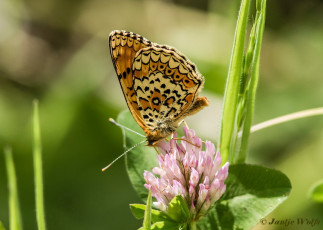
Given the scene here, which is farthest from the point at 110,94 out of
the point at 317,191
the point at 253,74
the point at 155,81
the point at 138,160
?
the point at 253,74

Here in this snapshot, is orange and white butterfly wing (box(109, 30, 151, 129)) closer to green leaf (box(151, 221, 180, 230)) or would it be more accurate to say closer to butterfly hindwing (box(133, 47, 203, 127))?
butterfly hindwing (box(133, 47, 203, 127))

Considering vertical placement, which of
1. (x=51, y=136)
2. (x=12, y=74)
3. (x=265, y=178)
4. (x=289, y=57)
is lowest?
(x=265, y=178)

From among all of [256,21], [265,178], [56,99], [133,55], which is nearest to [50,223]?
[56,99]

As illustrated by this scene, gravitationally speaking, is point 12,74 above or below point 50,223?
above

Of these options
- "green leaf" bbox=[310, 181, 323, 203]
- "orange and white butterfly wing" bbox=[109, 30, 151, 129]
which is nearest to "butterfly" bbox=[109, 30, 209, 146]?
"orange and white butterfly wing" bbox=[109, 30, 151, 129]

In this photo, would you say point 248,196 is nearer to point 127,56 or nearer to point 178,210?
point 178,210

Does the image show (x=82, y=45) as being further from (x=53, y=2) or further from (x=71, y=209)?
(x=71, y=209)
